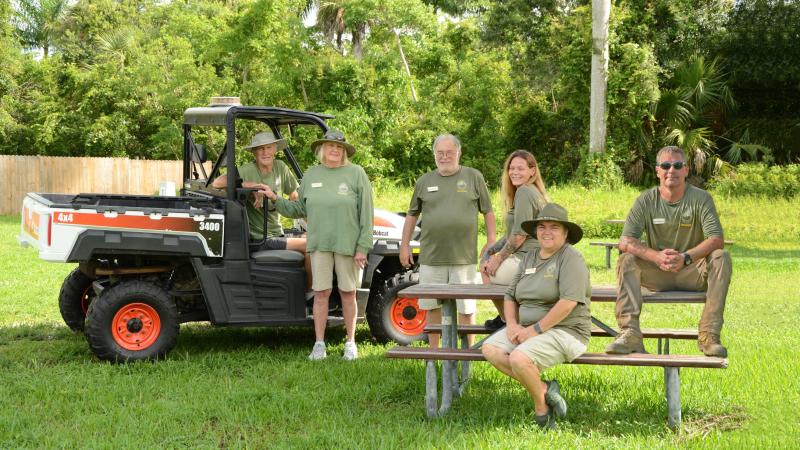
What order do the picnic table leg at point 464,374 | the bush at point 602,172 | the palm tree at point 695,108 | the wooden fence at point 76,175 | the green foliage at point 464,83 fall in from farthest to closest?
the wooden fence at point 76,175 < the green foliage at point 464,83 < the bush at point 602,172 < the palm tree at point 695,108 < the picnic table leg at point 464,374

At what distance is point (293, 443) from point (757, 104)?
2722 centimetres

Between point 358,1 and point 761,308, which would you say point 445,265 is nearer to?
point 761,308

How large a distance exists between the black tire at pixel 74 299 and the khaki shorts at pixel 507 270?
423 cm

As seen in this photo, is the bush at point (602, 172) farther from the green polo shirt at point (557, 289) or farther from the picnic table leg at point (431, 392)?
the picnic table leg at point (431, 392)

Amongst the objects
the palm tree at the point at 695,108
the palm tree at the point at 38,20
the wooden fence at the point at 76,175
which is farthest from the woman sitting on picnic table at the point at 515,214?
the palm tree at the point at 38,20

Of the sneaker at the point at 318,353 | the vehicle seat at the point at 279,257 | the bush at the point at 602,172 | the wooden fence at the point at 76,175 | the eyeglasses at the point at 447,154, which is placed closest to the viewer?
the eyeglasses at the point at 447,154

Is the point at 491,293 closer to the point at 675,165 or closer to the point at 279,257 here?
the point at 675,165

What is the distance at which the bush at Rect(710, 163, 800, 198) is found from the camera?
23.9 m

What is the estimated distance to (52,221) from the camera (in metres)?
7.58

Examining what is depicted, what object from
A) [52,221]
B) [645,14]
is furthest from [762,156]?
[52,221]

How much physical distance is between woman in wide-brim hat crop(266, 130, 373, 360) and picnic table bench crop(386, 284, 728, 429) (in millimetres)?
1362

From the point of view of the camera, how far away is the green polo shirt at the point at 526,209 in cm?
674

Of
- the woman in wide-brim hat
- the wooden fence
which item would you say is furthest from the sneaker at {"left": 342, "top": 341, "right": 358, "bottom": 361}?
the wooden fence

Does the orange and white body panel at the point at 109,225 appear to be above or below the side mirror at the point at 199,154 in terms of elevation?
below
